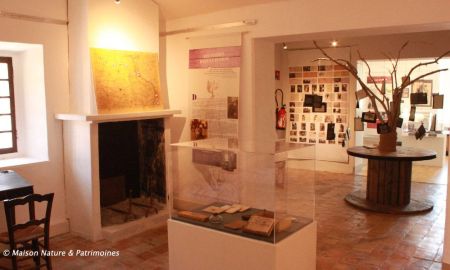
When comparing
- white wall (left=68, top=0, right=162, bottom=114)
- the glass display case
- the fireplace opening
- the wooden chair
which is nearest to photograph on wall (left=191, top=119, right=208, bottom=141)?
the fireplace opening

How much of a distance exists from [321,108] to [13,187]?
696 cm

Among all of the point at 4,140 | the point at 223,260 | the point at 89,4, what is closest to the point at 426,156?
the point at 223,260

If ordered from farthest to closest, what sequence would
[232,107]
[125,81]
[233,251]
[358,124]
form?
[358,124]
[232,107]
[125,81]
[233,251]

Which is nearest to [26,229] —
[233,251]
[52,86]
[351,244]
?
[52,86]

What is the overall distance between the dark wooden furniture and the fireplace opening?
4.85ft

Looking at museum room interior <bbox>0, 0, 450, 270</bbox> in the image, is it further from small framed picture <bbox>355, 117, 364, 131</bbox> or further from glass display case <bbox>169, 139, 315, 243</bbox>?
small framed picture <bbox>355, 117, 364, 131</bbox>

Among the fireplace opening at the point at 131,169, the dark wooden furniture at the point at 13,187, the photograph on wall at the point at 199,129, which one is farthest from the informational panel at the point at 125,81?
the dark wooden furniture at the point at 13,187

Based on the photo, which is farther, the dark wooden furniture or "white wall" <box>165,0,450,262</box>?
"white wall" <box>165,0,450,262</box>

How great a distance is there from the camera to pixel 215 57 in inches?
239

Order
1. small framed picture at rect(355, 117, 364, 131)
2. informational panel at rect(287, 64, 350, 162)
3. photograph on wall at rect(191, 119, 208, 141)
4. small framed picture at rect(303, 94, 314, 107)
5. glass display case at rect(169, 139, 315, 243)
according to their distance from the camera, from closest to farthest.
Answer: glass display case at rect(169, 139, 315, 243) → photograph on wall at rect(191, 119, 208, 141) → small framed picture at rect(355, 117, 364, 131) → informational panel at rect(287, 64, 350, 162) → small framed picture at rect(303, 94, 314, 107)

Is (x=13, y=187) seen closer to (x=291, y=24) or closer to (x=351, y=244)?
(x=291, y=24)

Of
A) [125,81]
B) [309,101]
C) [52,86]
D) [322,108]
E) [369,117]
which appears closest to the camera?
[52,86]

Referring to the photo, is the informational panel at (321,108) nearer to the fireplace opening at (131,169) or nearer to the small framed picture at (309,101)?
the small framed picture at (309,101)

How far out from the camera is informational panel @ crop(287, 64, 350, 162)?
364 inches
